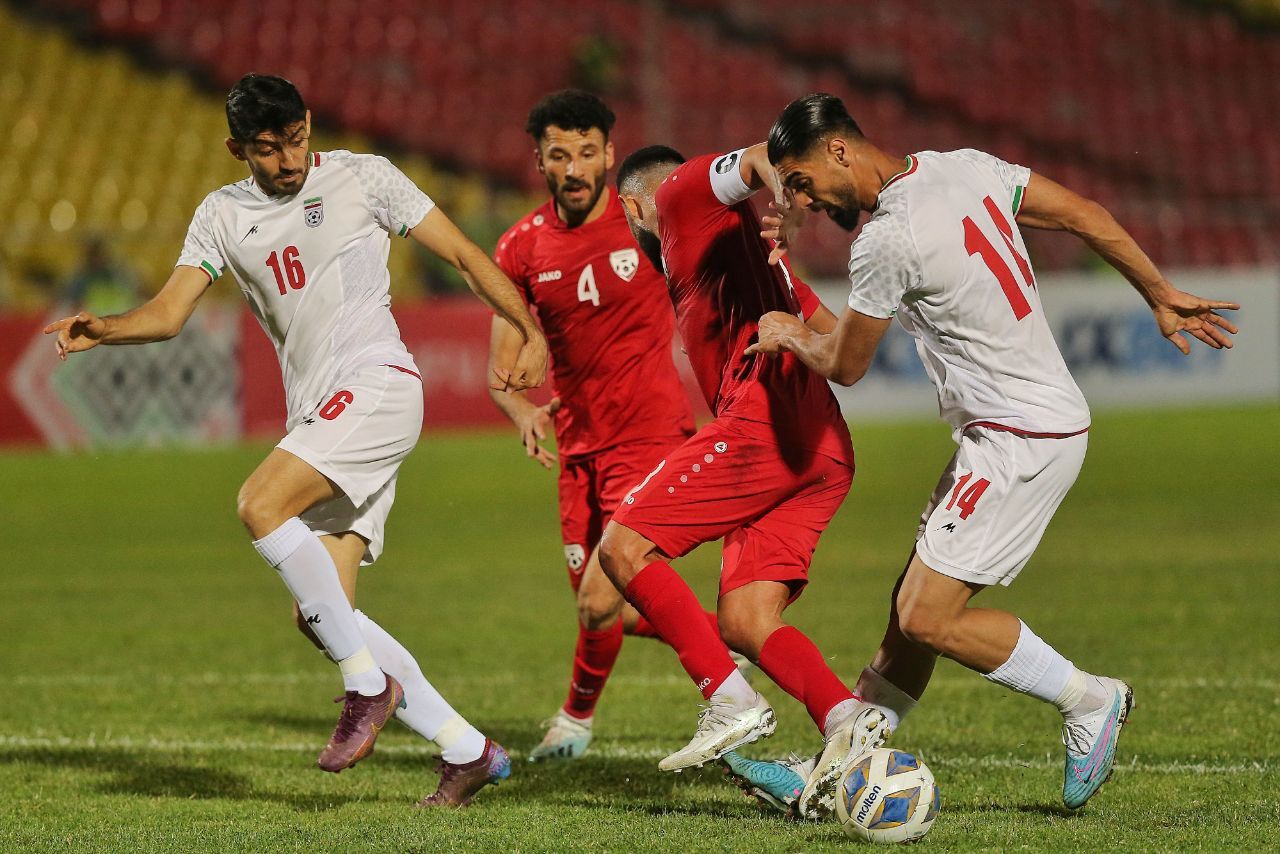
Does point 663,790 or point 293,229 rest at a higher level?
point 293,229

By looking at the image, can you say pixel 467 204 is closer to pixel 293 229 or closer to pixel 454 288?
pixel 454 288

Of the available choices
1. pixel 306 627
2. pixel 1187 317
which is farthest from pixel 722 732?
pixel 1187 317

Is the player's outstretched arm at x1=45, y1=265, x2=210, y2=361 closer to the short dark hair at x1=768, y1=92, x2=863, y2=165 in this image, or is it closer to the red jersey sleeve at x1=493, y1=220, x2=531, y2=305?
the red jersey sleeve at x1=493, y1=220, x2=531, y2=305

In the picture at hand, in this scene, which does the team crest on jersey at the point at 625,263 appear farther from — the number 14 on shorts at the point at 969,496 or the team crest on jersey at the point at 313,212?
the number 14 on shorts at the point at 969,496

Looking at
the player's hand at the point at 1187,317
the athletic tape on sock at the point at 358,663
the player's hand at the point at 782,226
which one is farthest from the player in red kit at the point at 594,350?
the player's hand at the point at 1187,317

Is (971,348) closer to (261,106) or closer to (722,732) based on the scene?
(722,732)

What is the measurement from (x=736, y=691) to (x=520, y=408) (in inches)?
77.0

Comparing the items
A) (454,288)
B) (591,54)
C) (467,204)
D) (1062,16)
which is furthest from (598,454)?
(1062,16)

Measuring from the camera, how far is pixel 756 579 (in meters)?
5.31

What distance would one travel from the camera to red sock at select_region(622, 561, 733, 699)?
5066mm

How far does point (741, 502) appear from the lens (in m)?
5.30

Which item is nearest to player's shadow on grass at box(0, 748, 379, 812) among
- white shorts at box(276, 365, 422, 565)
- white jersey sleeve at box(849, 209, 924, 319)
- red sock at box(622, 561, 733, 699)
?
white shorts at box(276, 365, 422, 565)

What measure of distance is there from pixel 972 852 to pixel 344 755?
6.55 feet

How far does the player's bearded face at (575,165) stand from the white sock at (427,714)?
213 centimetres
